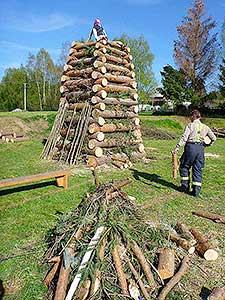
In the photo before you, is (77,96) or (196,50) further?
(196,50)

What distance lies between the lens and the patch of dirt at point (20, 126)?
19844 mm

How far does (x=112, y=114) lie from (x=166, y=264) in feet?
27.1

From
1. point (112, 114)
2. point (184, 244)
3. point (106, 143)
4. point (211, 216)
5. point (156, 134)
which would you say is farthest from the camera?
point (156, 134)

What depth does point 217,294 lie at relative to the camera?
3521 millimetres

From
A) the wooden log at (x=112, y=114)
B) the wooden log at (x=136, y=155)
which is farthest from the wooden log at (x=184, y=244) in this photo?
the wooden log at (x=136, y=155)

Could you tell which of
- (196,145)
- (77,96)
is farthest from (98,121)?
(196,145)

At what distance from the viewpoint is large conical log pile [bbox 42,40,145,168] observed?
11.2 meters

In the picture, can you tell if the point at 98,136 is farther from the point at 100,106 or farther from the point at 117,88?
the point at 117,88

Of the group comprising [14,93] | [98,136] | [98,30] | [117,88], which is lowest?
[98,136]

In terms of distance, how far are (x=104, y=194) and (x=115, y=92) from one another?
820cm

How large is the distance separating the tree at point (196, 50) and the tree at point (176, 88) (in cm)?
74

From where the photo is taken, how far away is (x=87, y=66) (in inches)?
486

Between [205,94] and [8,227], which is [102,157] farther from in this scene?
[205,94]

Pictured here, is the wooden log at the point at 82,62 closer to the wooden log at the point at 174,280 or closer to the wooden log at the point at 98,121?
the wooden log at the point at 98,121
